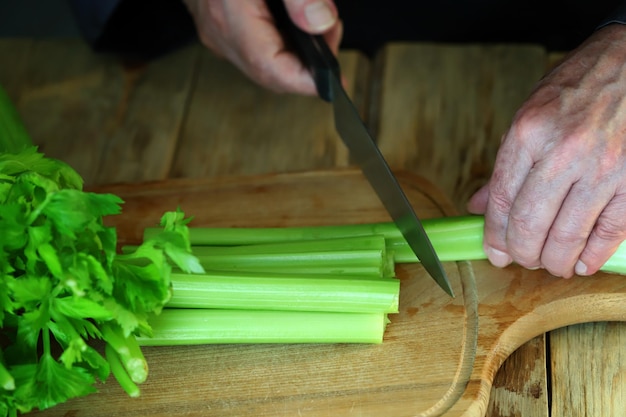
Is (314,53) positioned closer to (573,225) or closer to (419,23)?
(573,225)

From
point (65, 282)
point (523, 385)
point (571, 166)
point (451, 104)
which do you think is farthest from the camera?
point (451, 104)

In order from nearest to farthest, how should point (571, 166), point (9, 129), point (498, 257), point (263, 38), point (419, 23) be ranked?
point (571, 166)
point (498, 257)
point (9, 129)
point (263, 38)
point (419, 23)

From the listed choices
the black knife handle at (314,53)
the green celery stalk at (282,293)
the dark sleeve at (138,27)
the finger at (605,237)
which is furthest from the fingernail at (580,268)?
the dark sleeve at (138,27)

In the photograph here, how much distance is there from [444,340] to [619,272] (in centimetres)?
49

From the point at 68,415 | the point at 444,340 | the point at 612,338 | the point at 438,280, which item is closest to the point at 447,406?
the point at 444,340

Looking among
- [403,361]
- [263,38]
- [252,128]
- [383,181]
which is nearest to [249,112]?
[252,128]

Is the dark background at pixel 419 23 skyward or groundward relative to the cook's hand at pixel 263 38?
groundward

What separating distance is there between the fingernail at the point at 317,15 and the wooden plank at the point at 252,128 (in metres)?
0.50

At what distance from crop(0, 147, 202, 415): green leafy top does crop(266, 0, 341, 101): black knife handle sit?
2.45 ft

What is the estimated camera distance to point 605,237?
2.01m

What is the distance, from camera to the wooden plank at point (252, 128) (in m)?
2.91

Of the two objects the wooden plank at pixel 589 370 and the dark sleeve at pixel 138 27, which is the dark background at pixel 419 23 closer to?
the dark sleeve at pixel 138 27

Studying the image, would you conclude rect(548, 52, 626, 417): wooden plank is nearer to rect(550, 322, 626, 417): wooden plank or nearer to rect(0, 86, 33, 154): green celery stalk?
rect(550, 322, 626, 417): wooden plank

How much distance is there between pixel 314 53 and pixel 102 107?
3.35 feet
